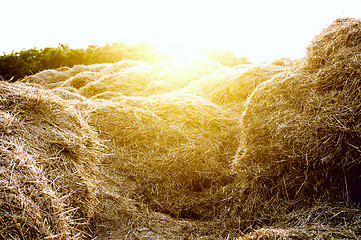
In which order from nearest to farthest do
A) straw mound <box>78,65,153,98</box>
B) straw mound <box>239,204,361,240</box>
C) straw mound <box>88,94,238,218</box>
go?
straw mound <box>239,204,361,240</box>, straw mound <box>88,94,238,218</box>, straw mound <box>78,65,153,98</box>

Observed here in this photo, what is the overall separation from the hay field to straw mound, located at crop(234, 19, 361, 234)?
0.01 m

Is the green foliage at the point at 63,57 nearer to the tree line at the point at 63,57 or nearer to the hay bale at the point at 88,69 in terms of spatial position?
the tree line at the point at 63,57

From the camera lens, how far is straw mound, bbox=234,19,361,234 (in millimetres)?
2670

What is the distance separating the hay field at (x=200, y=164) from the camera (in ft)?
7.04

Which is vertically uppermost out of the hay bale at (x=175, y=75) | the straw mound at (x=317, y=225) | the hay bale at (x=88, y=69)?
the hay bale at (x=175, y=75)

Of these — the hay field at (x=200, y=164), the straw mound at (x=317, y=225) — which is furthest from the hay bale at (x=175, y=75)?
the straw mound at (x=317, y=225)

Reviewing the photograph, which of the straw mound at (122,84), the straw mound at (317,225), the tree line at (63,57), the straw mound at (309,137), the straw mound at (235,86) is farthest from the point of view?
the tree line at (63,57)

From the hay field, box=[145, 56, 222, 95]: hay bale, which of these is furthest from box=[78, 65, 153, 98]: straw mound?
the hay field

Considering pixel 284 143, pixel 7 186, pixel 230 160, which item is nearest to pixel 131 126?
pixel 230 160

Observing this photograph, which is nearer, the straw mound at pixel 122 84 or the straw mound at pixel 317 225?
the straw mound at pixel 317 225

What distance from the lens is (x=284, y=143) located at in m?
2.94

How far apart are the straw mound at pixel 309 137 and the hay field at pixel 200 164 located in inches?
0.4

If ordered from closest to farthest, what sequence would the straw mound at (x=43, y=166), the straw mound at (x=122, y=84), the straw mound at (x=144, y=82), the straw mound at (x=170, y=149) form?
1. the straw mound at (x=43, y=166)
2. the straw mound at (x=170, y=149)
3. the straw mound at (x=144, y=82)
4. the straw mound at (x=122, y=84)

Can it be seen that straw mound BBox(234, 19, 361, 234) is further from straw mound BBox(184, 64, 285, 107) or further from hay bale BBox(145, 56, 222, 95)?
hay bale BBox(145, 56, 222, 95)
